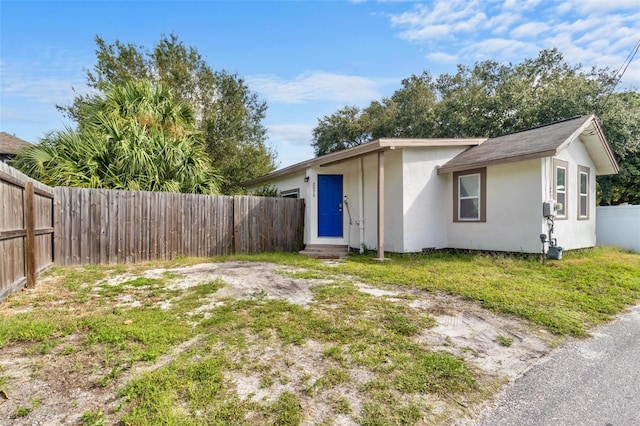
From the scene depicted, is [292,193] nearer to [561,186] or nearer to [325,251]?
[325,251]

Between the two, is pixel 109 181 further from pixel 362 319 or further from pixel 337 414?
pixel 337 414

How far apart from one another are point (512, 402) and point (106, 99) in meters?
11.0

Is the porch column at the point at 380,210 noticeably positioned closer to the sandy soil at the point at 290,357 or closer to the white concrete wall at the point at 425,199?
the white concrete wall at the point at 425,199

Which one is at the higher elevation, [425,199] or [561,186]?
[561,186]

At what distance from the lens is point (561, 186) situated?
851cm

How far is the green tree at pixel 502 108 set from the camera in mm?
12688

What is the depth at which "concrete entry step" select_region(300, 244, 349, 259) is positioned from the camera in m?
9.12

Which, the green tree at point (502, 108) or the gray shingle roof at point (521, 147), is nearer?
the gray shingle roof at point (521, 147)

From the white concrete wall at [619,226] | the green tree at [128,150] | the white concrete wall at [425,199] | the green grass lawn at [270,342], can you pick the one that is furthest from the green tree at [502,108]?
the green tree at [128,150]

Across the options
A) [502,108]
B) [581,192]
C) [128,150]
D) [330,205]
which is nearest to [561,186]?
[581,192]

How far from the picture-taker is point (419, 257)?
→ 332 inches

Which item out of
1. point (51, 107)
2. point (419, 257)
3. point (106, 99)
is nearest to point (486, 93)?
point (419, 257)

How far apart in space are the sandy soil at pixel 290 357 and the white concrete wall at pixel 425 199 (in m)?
4.07

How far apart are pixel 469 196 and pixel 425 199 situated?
46.7 inches
